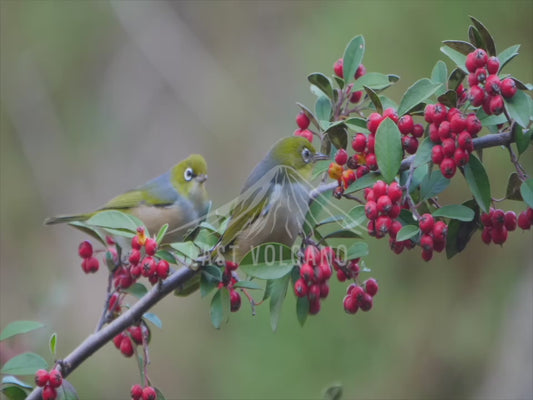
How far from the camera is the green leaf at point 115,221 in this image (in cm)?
190

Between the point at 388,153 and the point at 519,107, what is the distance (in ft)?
1.10

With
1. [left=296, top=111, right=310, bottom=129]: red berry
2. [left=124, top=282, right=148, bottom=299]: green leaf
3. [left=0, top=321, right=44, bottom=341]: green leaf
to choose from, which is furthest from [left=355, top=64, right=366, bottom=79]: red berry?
[left=0, top=321, right=44, bottom=341]: green leaf

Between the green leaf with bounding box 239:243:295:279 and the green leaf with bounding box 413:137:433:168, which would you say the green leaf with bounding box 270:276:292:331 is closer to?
the green leaf with bounding box 239:243:295:279

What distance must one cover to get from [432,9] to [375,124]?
3225 mm

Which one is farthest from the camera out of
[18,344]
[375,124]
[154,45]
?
[154,45]

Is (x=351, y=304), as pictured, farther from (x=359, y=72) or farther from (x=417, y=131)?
(x=359, y=72)

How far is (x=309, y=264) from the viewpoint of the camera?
1.77 meters

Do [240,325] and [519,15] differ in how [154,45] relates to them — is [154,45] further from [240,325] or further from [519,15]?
[519,15]

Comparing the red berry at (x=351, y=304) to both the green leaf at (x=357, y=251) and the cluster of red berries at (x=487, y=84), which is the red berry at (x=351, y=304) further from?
the cluster of red berries at (x=487, y=84)

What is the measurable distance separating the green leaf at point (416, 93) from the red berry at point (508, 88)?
0.56 feet

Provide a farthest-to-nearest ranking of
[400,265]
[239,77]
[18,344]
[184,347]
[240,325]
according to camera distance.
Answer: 1. [239,77]
2. [184,347]
3. [240,325]
4. [400,265]
5. [18,344]

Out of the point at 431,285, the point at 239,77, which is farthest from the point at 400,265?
the point at 239,77

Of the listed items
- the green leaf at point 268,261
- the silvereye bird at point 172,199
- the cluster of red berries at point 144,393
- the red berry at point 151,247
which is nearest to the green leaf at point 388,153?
the green leaf at point 268,261

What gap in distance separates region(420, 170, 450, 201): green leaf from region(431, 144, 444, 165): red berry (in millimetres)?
118
